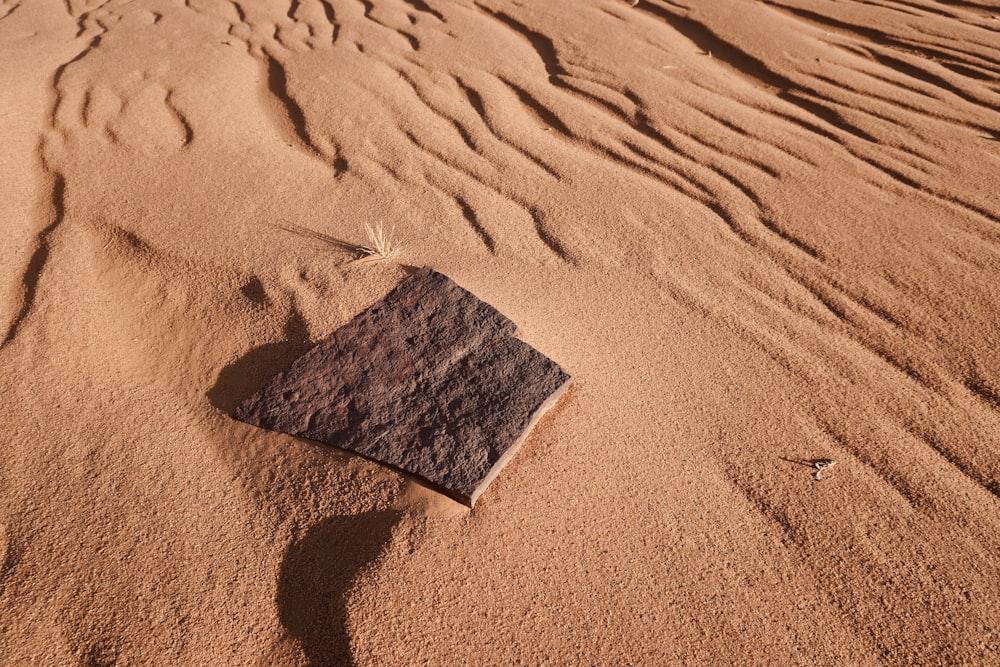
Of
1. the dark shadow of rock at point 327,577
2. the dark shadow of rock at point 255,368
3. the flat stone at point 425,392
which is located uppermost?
the flat stone at point 425,392

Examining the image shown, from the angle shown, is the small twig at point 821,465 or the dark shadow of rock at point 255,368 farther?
the dark shadow of rock at point 255,368

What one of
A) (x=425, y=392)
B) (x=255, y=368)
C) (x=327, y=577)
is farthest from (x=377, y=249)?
(x=327, y=577)

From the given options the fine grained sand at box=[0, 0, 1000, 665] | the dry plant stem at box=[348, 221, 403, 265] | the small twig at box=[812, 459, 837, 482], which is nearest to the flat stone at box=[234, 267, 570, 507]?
the fine grained sand at box=[0, 0, 1000, 665]

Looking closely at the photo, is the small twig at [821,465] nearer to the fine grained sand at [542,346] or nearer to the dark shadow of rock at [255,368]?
the fine grained sand at [542,346]

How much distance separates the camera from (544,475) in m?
1.38

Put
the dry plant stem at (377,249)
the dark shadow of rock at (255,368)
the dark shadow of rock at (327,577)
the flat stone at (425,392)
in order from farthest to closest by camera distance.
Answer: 1. the dry plant stem at (377,249)
2. the dark shadow of rock at (255,368)
3. the flat stone at (425,392)
4. the dark shadow of rock at (327,577)

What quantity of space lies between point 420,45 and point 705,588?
128 inches

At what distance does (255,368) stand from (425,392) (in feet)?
1.65

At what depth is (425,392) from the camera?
1.44 metres

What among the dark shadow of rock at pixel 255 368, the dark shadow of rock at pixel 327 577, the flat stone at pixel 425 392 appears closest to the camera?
the dark shadow of rock at pixel 327 577

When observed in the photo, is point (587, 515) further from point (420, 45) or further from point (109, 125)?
point (420, 45)

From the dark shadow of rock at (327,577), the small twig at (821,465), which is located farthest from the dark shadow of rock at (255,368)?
the small twig at (821,465)

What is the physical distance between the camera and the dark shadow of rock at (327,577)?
3.70ft

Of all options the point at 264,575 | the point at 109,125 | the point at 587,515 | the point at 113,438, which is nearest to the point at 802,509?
the point at 587,515
